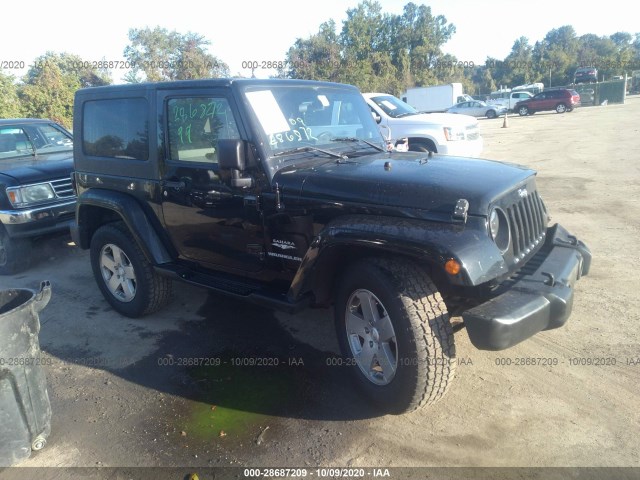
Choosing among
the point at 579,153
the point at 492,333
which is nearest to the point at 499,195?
the point at 492,333

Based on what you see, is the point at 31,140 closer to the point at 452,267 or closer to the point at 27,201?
the point at 27,201

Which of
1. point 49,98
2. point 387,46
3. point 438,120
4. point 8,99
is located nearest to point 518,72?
point 387,46

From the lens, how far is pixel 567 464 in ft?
9.13

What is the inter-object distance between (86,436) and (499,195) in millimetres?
3050

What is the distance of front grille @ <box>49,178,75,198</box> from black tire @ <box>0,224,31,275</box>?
0.72 metres

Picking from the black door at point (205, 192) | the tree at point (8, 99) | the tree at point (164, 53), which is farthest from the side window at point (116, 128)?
the tree at point (164, 53)

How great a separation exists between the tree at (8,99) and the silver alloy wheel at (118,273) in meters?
17.4

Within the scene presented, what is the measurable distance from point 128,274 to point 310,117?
2362mm

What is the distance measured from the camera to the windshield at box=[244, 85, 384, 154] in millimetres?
3812

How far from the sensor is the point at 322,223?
3447 mm

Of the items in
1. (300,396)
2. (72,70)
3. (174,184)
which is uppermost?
(72,70)

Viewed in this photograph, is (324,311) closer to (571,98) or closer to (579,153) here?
(579,153)

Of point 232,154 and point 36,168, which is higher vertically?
point 232,154

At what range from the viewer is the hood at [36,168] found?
643 cm
